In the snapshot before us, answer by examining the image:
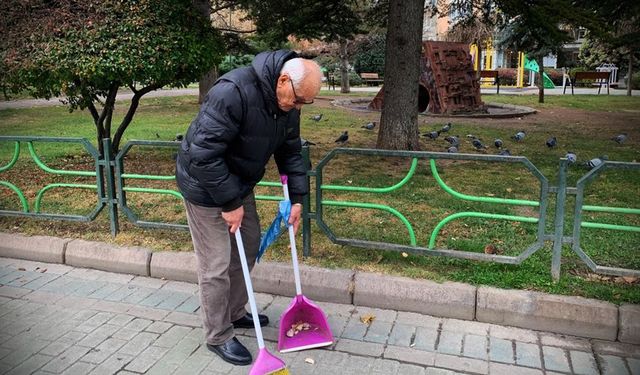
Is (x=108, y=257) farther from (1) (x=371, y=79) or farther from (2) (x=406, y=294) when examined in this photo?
(1) (x=371, y=79)

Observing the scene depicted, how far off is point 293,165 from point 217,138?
773mm

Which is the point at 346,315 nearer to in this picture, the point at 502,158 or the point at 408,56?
the point at 502,158

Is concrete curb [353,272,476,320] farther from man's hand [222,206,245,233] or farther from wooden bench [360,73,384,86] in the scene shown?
wooden bench [360,73,384,86]

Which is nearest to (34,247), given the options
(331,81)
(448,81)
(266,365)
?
(266,365)

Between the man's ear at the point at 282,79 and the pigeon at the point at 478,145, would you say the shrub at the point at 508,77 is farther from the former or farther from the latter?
the man's ear at the point at 282,79

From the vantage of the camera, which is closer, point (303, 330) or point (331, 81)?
point (303, 330)

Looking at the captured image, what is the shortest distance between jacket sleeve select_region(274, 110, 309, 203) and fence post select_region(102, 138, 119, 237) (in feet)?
7.04

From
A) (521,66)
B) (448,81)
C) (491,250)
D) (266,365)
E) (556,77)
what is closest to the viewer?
(266,365)

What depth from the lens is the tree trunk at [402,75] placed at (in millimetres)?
8133

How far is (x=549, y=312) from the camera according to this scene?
3.84 metres

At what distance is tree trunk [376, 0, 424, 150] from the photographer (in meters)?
8.13

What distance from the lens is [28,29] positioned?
6148mm

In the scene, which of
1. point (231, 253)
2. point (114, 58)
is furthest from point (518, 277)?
point (114, 58)

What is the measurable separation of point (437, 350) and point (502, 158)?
1475 mm
